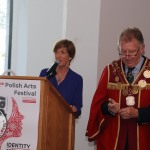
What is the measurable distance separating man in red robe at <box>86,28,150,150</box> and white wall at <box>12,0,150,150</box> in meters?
1.08

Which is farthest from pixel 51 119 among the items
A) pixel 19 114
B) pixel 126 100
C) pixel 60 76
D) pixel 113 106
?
pixel 60 76

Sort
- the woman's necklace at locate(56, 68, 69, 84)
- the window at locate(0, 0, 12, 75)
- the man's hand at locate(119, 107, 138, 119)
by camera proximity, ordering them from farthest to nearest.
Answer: the window at locate(0, 0, 12, 75), the woman's necklace at locate(56, 68, 69, 84), the man's hand at locate(119, 107, 138, 119)

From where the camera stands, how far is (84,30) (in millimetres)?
3467

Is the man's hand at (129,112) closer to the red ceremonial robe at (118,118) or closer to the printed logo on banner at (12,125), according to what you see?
the red ceremonial robe at (118,118)

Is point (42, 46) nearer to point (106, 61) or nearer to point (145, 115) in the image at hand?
point (106, 61)

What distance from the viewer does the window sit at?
415 cm

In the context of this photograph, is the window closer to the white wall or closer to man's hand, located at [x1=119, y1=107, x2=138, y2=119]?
the white wall

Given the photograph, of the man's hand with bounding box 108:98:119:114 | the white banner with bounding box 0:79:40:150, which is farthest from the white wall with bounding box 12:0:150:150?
the white banner with bounding box 0:79:40:150

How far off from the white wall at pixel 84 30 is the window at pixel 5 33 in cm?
43

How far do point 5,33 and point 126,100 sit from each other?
238 cm

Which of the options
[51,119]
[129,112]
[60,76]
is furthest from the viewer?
[60,76]

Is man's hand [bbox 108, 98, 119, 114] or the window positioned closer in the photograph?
man's hand [bbox 108, 98, 119, 114]

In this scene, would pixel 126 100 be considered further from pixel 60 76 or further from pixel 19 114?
pixel 60 76

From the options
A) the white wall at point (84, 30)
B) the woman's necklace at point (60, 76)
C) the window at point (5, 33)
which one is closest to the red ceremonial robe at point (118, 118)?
the woman's necklace at point (60, 76)
